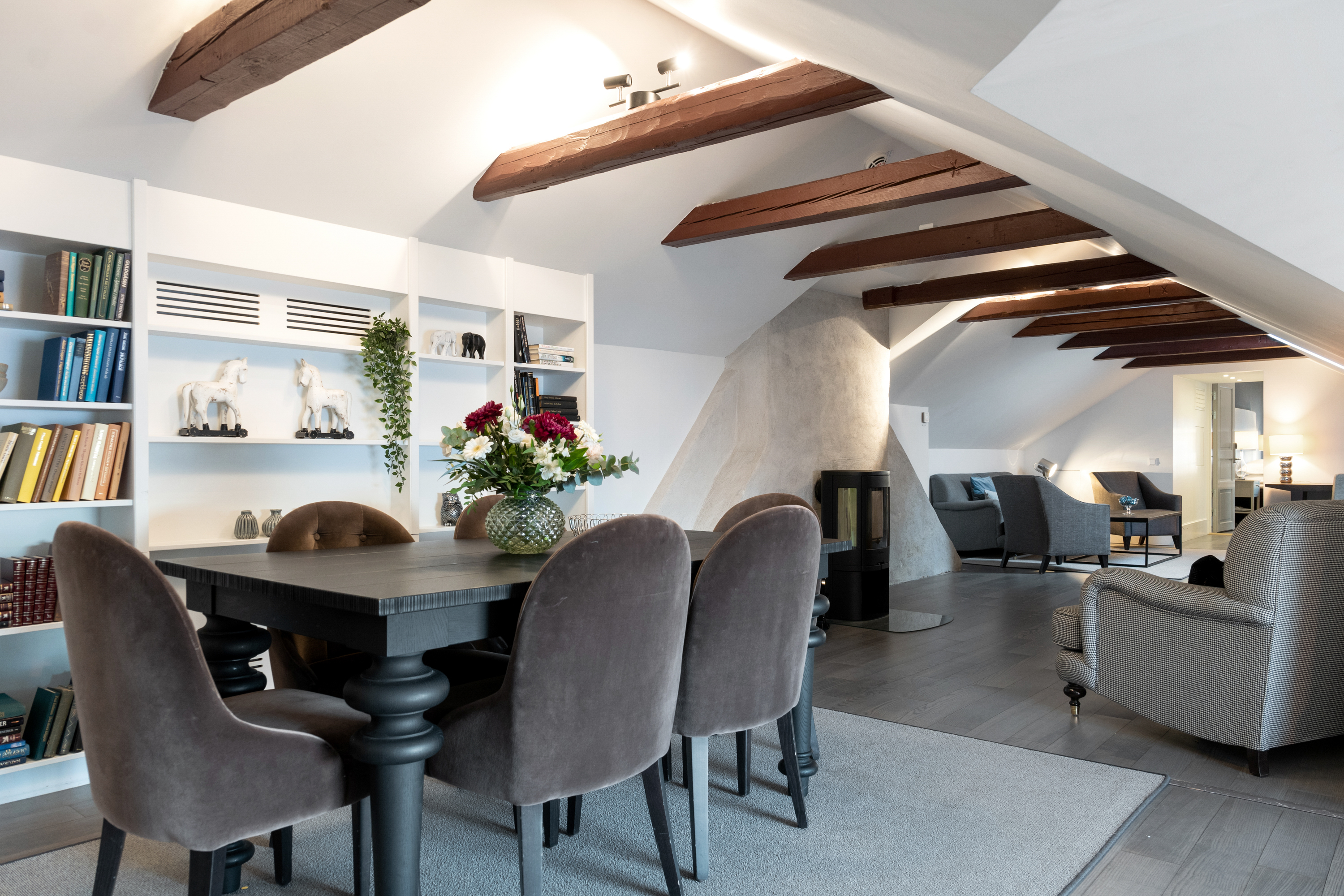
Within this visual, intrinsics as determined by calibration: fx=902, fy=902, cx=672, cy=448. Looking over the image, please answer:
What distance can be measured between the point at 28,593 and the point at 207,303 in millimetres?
1266

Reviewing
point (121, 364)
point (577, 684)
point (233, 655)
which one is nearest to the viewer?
point (577, 684)

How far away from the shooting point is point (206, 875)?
169 cm

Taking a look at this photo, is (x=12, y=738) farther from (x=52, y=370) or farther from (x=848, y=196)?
(x=848, y=196)

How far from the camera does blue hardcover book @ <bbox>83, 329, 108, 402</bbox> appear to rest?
10.2 feet

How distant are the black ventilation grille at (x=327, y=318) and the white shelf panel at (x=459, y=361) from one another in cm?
28

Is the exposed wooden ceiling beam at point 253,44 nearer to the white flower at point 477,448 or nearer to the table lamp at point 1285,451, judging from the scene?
the white flower at point 477,448

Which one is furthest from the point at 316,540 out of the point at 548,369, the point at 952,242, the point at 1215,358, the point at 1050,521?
the point at 1215,358

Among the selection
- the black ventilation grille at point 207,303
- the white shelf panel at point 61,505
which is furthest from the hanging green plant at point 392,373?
the white shelf panel at point 61,505

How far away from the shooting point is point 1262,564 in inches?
118

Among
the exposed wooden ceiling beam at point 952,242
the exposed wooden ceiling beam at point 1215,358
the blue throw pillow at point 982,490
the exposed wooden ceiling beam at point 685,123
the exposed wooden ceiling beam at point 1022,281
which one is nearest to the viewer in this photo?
the exposed wooden ceiling beam at point 685,123

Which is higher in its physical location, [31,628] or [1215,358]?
[1215,358]

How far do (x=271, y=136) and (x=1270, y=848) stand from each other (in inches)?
158

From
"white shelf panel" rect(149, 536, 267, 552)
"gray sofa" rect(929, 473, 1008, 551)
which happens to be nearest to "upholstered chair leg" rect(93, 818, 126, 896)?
"white shelf panel" rect(149, 536, 267, 552)

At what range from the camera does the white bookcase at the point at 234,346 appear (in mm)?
3117
